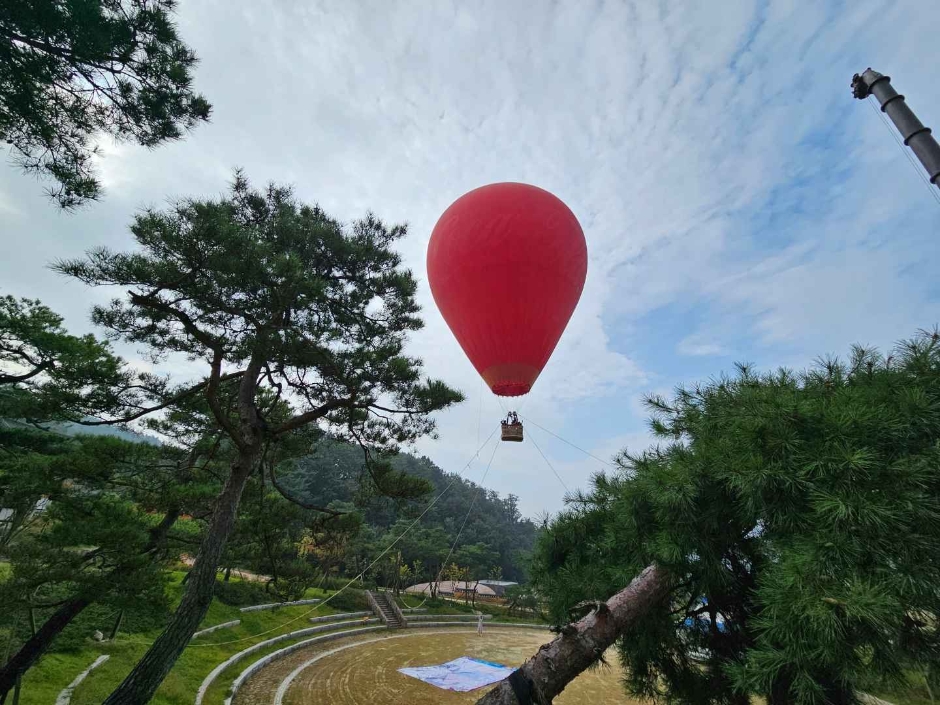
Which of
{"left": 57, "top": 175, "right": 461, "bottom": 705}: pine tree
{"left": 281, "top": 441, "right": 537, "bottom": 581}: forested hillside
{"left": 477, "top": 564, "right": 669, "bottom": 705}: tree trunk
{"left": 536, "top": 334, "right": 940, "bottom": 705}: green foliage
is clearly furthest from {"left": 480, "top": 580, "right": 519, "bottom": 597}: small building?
{"left": 477, "top": 564, "right": 669, "bottom": 705}: tree trunk

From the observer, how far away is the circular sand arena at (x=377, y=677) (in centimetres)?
841

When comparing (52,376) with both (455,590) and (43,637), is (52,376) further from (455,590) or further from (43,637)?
(455,590)

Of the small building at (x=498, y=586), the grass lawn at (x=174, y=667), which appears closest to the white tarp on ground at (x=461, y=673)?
the grass lawn at (x=174, y=667)

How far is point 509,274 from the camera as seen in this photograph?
201 inches

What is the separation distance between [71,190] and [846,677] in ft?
19.3

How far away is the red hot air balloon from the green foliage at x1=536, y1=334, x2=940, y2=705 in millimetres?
2586

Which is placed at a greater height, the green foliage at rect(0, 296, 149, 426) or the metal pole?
the metal pole

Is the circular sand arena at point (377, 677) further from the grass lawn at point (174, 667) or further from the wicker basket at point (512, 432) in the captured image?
the wicker basket at point (512, 432)

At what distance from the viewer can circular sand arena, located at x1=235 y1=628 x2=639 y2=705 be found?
8414 mm

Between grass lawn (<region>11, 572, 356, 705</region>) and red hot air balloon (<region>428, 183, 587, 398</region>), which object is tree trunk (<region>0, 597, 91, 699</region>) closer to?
grass lawn (<region>11, 572, 356, 705</region>)

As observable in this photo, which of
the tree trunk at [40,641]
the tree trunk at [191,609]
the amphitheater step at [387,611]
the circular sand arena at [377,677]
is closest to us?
the tree trunk at [191,609]

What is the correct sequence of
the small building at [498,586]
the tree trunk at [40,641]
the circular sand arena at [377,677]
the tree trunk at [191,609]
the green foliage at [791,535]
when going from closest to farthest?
1. the green foliage at [791,535]
2. the tree trunk at [191,609]
3. the tree trunk at [40,641]
4. the circular sand arena at [377,677]
5. the small building at [498,586]

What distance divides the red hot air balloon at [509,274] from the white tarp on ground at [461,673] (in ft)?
27.7

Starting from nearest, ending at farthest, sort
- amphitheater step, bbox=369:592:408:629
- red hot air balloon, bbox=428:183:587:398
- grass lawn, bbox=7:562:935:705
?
red hot air balloon, bbox=428:183:587:398
grass lawn, bbox=7:562:935:705
amphitheater step, bbox=369:592:408:629
